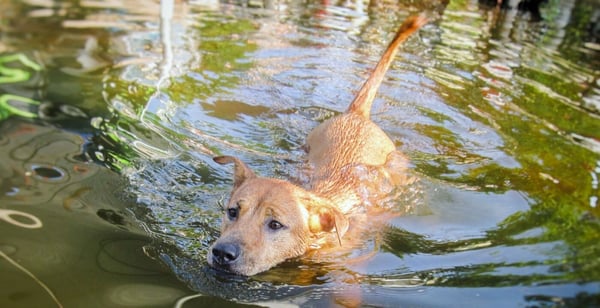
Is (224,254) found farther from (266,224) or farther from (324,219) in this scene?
(324,219)

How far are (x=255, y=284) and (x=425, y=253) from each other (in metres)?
1.56

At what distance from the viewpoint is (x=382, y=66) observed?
22.8ft

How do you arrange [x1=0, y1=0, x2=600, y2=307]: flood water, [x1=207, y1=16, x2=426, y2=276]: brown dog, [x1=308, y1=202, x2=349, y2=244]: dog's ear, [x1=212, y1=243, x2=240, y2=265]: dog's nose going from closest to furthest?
[x1=0, y1=0, x2=600, y2=307]: flood water, [x1=212, y1=243, x2=240, y2=265]: dog's nose, [x1=207, y1=16, x2=426, y2=276]: brown dog, [x1=308, y1=202, x2=349, y2=244]: dog's ear

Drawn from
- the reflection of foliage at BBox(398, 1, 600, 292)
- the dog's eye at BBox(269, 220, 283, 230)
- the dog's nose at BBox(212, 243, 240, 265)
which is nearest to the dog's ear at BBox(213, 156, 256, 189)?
the dog's eye at BBox(269, 220, 283, 230)

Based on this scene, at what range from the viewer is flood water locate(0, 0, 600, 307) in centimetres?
396

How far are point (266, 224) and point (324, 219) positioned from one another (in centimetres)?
58

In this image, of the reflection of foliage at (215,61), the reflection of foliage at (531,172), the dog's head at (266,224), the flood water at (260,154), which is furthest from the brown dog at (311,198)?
the reflection of foliage at (215,61)

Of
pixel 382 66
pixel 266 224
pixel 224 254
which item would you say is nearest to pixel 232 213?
pixel 266 224

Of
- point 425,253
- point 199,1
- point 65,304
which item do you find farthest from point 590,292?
point 199,1

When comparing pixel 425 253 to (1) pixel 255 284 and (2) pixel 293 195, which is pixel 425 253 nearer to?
(2) pixel 293 195

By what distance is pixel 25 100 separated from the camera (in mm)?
6492

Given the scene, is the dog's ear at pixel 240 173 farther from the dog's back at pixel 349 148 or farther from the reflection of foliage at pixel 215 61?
the reflection of foliage at pixel 215 61

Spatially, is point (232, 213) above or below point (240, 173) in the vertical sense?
below

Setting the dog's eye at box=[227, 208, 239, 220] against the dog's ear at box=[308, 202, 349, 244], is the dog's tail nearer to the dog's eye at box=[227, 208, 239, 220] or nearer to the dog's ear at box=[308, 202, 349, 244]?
the dog's ear at box=[308, 202, 349, 244]
